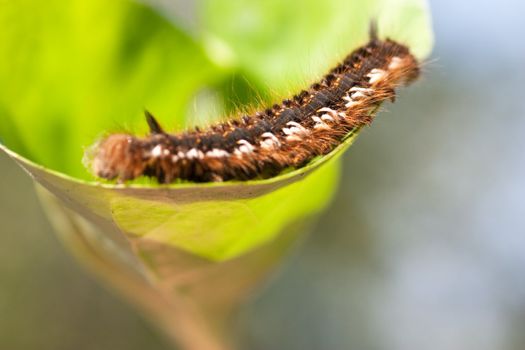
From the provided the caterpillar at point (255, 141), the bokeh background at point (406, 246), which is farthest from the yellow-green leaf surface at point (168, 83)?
the bokeh background at point (406, 246)

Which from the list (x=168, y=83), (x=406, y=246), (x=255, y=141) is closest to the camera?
(x=255, y=141)

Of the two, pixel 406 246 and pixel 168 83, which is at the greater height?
pixel 168 83

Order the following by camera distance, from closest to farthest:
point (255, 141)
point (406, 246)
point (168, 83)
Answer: point (255, 141) < point (168, 83) < point (406, 246)

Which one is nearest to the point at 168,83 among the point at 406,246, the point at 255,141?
the point at 255,141

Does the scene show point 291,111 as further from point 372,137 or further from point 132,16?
point 372,137

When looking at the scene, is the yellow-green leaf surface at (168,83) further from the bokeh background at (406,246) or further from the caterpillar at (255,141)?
the bokeh background at (406,246)

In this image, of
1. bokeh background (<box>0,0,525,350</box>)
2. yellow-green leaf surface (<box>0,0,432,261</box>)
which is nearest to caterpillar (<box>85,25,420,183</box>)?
yellow-green leaf surface (<box>0,0,432,261</box>)

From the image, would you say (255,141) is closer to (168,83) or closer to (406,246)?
(168,83)

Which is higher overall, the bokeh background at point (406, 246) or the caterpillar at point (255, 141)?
the caterpillar at point (255, 141)
